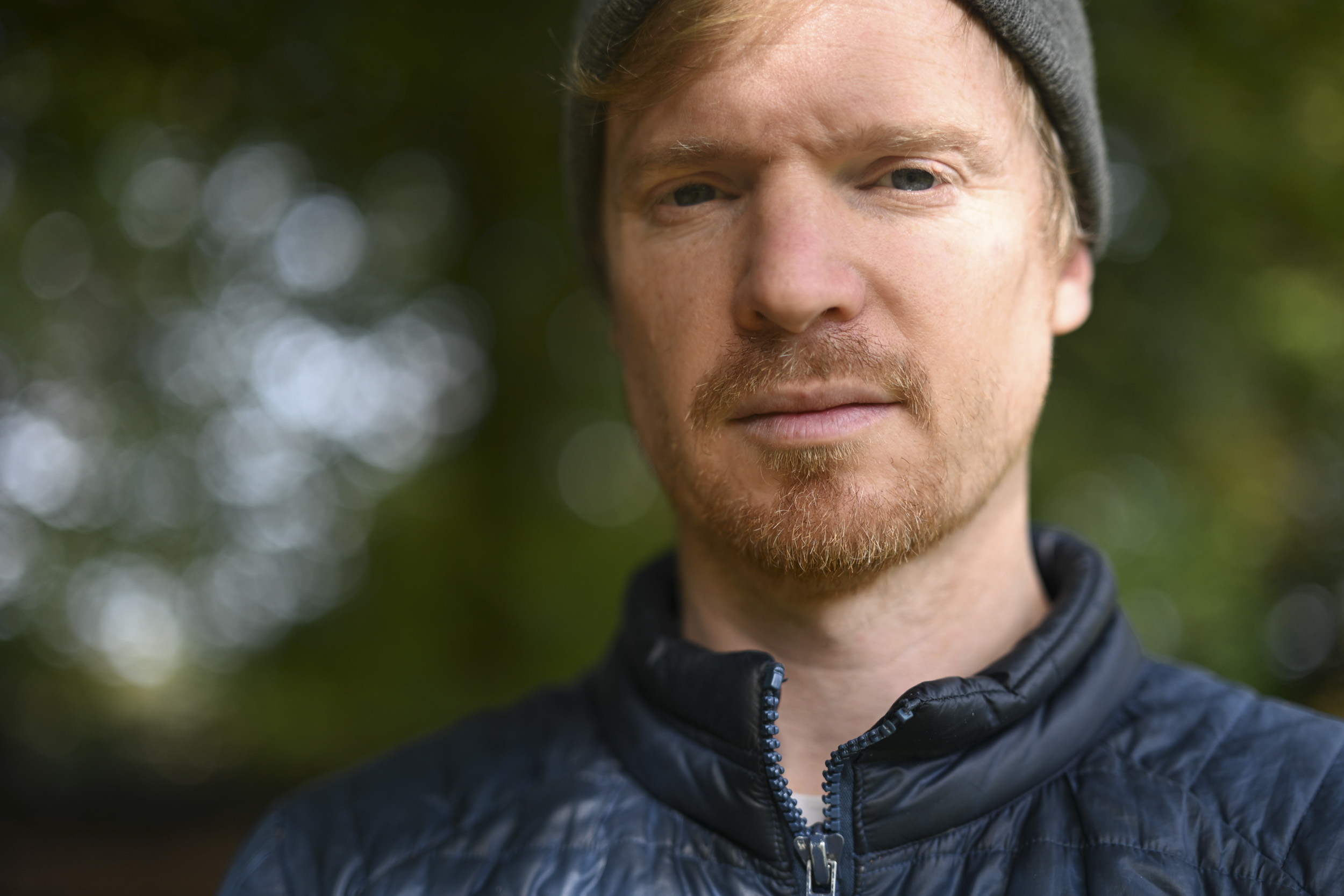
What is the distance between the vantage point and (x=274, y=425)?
18.1ft

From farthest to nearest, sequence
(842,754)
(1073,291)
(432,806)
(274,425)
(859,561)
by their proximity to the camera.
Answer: (274,425)
(1073,291)
(432,806)
(859,561)
(842,754)

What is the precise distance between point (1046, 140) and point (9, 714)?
6171 millimetres

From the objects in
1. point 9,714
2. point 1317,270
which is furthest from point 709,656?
point 9,714

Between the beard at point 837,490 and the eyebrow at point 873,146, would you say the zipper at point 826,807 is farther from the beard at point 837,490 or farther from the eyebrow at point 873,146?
the eyebrow at point 873,146

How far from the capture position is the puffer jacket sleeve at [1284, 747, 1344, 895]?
1257 millimetres

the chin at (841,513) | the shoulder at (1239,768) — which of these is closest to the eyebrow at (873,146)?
the chin at (841,513)

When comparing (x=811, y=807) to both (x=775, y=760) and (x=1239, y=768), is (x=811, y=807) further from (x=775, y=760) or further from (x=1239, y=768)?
(x=1239, y=768)

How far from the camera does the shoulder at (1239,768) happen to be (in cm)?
131

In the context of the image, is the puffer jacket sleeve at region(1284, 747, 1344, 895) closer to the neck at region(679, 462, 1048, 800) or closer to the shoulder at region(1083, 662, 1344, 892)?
the shoulder at region(1083, 662, 1344, 892)

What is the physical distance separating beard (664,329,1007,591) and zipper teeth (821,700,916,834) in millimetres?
238

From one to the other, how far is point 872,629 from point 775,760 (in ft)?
0.92

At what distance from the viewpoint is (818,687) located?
1608mm

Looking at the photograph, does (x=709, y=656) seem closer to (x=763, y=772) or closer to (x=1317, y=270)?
(x=763, y=772)

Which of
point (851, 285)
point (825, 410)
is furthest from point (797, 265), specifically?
point (825, 410)
